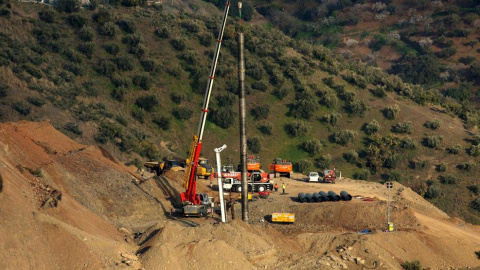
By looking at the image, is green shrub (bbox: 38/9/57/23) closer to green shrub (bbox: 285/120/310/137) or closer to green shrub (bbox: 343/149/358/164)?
green shrub (bbox: 285/120/310/137)

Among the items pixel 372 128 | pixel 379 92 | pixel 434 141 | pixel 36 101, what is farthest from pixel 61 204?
pixel 379 92

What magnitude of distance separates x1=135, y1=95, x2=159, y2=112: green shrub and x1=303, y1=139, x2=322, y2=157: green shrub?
1873cm

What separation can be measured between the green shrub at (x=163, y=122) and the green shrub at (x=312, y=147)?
16.3m

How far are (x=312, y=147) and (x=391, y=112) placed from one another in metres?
13.5

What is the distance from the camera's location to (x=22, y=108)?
81.5 metres

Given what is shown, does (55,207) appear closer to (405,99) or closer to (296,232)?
(296,232)

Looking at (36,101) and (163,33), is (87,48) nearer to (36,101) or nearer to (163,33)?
(163,33)

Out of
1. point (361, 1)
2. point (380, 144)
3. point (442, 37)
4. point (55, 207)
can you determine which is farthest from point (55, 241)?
point (361, 1)

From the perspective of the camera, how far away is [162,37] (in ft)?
356

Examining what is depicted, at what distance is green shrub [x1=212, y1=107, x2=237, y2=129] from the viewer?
9512cm

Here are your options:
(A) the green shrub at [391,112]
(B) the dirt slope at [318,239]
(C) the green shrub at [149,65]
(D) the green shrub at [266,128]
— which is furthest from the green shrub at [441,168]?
(C) the green shrub at [149,65]

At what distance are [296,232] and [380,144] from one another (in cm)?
4076

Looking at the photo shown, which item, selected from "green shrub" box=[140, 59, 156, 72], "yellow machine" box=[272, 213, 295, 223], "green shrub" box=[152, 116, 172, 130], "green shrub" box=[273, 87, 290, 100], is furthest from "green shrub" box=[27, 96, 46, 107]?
"yellow machine" box=[272, 213, 295, 223]

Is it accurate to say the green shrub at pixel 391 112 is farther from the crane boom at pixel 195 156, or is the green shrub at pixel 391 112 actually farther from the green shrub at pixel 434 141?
the crane boom at pixel 195 156
